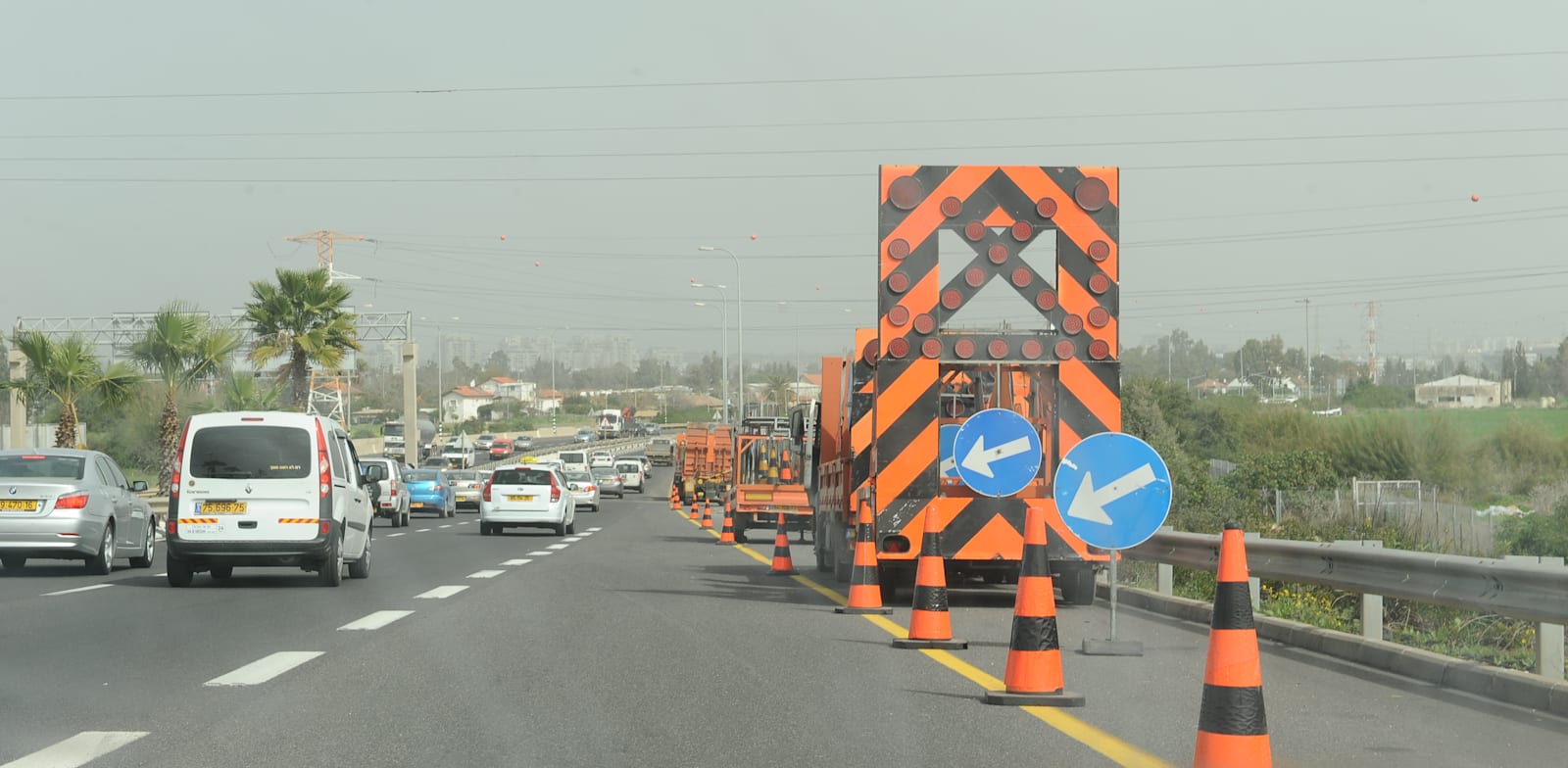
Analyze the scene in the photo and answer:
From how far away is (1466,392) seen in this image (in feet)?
270

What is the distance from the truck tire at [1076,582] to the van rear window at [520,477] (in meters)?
19.9

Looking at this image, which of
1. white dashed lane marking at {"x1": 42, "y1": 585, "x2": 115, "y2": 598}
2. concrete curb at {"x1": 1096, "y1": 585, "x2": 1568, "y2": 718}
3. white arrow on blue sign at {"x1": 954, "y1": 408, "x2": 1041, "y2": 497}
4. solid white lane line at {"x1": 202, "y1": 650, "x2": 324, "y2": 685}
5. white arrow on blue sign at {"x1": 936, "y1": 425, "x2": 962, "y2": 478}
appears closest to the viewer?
concrete curb at {"x1": 1096, "y1": 585, "x2": 1568, "y2": 718}

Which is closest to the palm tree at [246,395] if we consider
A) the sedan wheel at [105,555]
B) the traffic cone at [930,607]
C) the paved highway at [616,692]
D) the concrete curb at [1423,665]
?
the sedan wheel at [105,555]

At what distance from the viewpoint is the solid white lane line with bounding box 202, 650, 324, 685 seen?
31.8ft

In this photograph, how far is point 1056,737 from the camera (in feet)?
25.2

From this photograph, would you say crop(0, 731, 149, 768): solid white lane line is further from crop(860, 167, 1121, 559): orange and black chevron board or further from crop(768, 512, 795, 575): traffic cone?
crop(768, 512, 795, 575): traffic cone

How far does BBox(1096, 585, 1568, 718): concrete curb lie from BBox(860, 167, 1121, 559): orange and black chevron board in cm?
185

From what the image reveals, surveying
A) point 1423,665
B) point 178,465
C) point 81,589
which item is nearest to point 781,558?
point 178,465

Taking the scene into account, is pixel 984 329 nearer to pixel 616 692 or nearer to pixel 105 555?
pixel 616 692

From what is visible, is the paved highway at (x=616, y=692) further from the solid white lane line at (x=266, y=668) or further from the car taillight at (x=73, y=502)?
the car taillight at (x=73, y=502)


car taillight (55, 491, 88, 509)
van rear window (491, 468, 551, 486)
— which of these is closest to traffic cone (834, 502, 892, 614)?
car taillight (55, 491, 88, 509)

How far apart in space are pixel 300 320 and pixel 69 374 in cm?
1074

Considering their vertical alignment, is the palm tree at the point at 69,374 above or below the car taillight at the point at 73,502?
above

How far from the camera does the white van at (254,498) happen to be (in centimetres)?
1736
